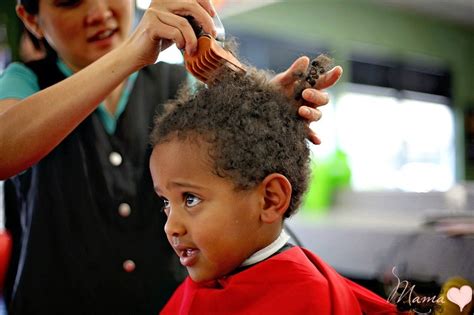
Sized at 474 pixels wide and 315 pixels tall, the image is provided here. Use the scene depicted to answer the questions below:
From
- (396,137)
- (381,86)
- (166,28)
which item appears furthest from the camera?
(381,86)

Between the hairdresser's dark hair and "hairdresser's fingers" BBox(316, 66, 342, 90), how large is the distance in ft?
1.68

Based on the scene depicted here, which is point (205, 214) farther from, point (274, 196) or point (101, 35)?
point (101, 35)

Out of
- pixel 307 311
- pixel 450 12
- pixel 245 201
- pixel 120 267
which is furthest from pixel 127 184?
pixel 450 12

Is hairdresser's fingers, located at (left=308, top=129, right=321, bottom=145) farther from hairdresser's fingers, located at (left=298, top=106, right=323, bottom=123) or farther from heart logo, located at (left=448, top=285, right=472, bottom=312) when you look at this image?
heart logo, located at (left=448, top=285, right=472, bottom=312)

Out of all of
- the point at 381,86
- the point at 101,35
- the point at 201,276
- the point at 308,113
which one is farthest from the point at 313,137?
the point at 381,86

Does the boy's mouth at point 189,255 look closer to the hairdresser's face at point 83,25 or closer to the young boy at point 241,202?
the young boy at point 241,202

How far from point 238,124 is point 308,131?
0.13 m

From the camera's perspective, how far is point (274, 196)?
0.89 m

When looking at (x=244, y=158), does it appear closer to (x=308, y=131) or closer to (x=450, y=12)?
(x=308, y=131)

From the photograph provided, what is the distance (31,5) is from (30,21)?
0.14 feet

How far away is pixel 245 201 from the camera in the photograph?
2.85ft

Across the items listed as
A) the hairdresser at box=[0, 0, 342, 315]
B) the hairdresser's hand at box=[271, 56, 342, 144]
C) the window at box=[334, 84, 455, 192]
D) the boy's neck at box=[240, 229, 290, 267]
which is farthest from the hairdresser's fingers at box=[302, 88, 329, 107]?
the window at box=[334, 84, 455, 192]

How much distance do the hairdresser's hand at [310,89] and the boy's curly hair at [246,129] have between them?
19 millimetres

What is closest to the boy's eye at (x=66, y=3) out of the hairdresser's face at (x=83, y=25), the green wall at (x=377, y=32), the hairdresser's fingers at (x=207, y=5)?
the hairdresser's face at (x=83, y=25)
